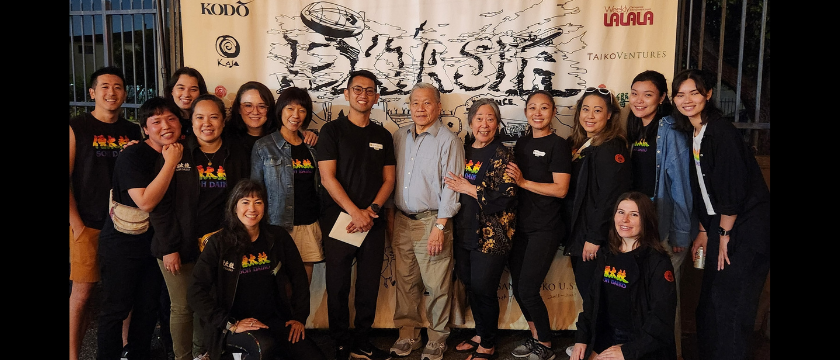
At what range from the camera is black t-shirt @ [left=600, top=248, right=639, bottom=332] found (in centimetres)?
281

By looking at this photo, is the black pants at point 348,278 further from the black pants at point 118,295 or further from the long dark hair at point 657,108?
the long dark hair at point 657,108

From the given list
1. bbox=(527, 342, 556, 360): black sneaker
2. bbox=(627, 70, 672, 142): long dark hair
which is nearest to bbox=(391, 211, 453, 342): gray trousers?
bbox=(527, 342, 556, 360): black sneaker

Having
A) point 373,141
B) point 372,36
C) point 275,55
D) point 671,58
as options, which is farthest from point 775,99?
point 275,55

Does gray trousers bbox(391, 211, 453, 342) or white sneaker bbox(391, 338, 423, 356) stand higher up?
gray trousers bbox(391, 211, 453, 342)

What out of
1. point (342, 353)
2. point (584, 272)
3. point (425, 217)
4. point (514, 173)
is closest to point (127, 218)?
point (342, 353)

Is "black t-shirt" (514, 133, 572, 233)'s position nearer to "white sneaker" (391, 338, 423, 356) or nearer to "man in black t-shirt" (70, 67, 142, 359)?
"white sneaker" (391, 338, 423, 356)

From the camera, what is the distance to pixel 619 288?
285 centimetres

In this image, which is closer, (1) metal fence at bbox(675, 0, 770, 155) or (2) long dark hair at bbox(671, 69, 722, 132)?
(2) long dark hair at bbox(671, 69, 722, 132)

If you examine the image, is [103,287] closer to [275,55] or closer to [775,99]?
[275,55]

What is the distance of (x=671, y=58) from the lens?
12.6ft

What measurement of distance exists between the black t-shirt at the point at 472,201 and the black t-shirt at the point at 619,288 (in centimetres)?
81

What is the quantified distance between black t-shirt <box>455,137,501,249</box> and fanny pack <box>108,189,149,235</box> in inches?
75.1

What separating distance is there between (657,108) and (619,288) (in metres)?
1.24

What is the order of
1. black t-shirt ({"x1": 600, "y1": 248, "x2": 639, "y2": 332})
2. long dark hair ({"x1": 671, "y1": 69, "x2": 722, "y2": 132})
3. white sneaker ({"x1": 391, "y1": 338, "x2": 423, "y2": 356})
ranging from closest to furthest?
black t-shirt ({"x1": 600, "y1": 248, "x2": 639, "y2": 332}) < long dark hair ({"x1": 671, "y1": 69, "x2": 722, "y2": 132}) < white sneaker ({"x1": 391, "y1": 338, "x2": 423, "y2": 356})
